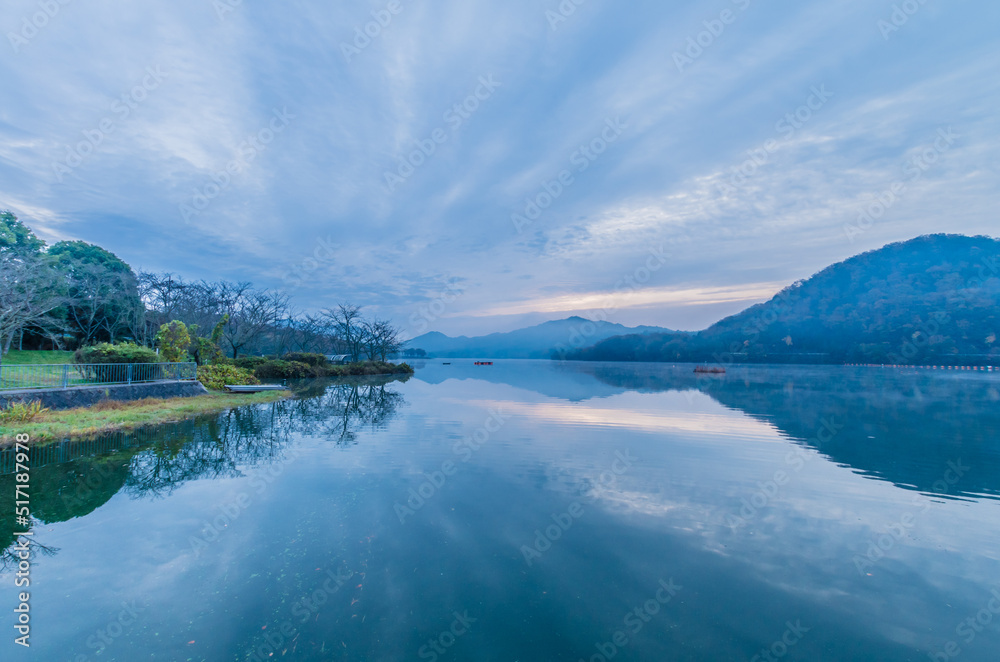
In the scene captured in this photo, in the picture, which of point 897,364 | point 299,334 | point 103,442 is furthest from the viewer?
point 897,364

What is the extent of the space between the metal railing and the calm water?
5343 millimetres

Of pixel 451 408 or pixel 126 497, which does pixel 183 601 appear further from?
pixel 451 408

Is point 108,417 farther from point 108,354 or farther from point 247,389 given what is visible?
point 247,389

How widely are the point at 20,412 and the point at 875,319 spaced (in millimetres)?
145594

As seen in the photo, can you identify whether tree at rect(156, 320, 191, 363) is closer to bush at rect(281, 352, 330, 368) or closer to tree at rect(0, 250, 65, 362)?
tree at rect(0, 250, 65, 362)

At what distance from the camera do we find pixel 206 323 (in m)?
34.2

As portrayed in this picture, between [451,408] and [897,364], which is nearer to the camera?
[451,408]

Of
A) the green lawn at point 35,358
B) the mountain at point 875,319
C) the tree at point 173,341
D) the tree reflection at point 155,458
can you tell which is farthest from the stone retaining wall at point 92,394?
the mountain at point 875,319

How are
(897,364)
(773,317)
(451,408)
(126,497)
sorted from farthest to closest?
(773,317) → (897,364) → (451,408) → (126,497)

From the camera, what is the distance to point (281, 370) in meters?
32.6

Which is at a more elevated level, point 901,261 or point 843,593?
point 901,261

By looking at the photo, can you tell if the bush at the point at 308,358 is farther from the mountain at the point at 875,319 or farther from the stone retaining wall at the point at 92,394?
the mountain at the point at 875,319

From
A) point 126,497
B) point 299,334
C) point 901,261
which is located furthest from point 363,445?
point 901,261

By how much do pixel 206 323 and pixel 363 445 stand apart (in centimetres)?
3202
